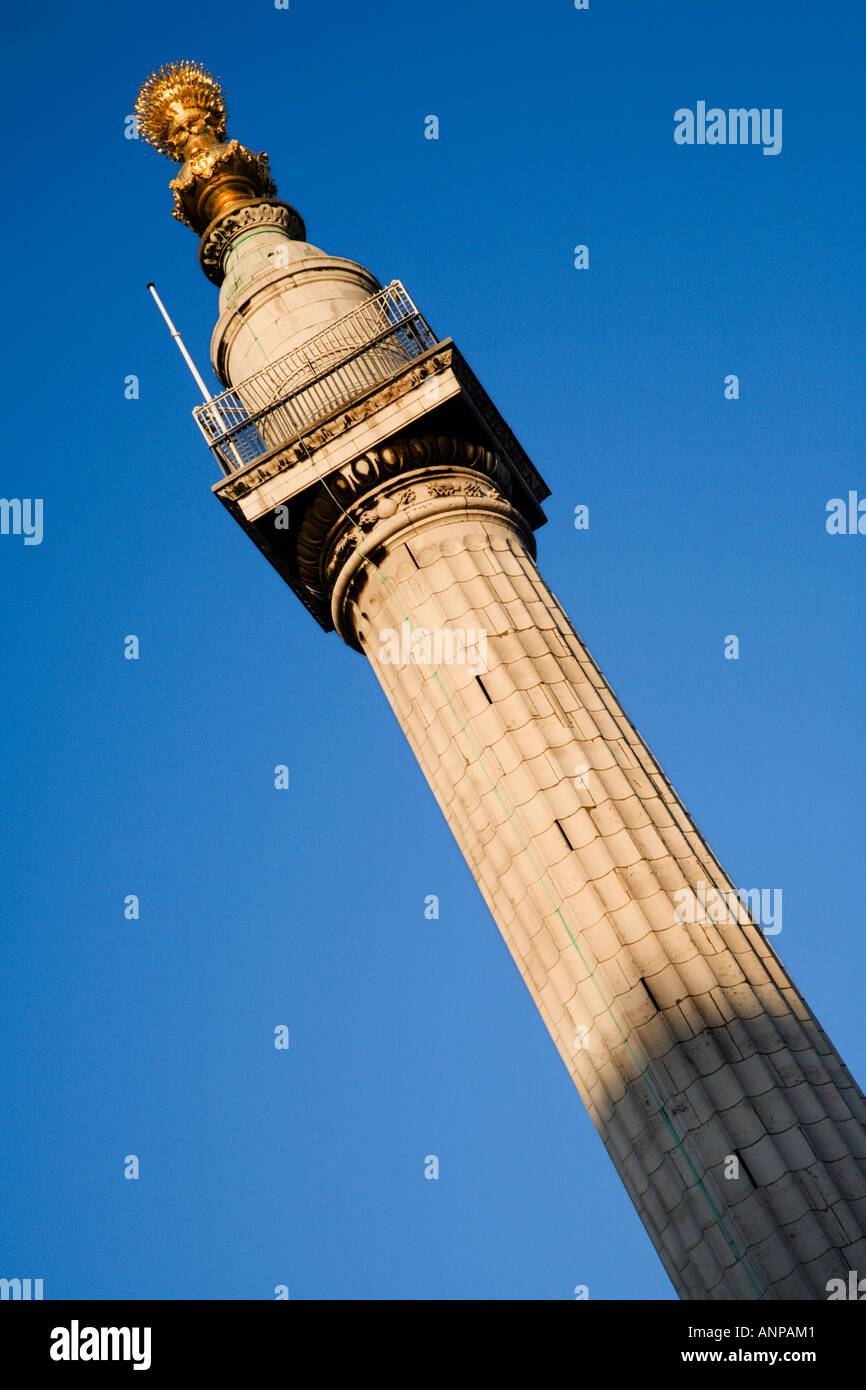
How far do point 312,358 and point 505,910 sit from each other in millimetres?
12462

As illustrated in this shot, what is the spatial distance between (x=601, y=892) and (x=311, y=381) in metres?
11.9

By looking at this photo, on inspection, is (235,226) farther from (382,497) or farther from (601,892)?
(601,892)

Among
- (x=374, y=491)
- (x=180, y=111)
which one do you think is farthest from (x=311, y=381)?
(x=180, y=111)

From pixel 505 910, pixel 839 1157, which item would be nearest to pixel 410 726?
pixel 505 910

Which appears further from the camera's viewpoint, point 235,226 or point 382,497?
point 235,226

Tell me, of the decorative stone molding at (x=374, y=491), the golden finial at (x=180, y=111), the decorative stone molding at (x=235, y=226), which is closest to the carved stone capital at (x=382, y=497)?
the decorative stone molding at (x=374, y=491)

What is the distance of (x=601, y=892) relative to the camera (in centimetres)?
1845

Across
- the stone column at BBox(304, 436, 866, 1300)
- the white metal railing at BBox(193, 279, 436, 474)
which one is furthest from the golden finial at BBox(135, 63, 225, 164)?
the stone column at BBox(304, 436, 866, 1300)

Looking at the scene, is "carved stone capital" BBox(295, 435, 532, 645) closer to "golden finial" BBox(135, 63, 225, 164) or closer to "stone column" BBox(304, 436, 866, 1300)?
"stone column" BBox(304, 436, 866, 1300)

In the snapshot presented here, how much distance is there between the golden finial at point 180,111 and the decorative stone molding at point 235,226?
3542 mm

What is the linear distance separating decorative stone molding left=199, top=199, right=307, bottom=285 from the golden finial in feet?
11.6

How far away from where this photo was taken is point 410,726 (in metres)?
22.5

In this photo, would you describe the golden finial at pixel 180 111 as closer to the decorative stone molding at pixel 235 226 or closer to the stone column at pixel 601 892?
the decorative stone molding at pixel 235 226
